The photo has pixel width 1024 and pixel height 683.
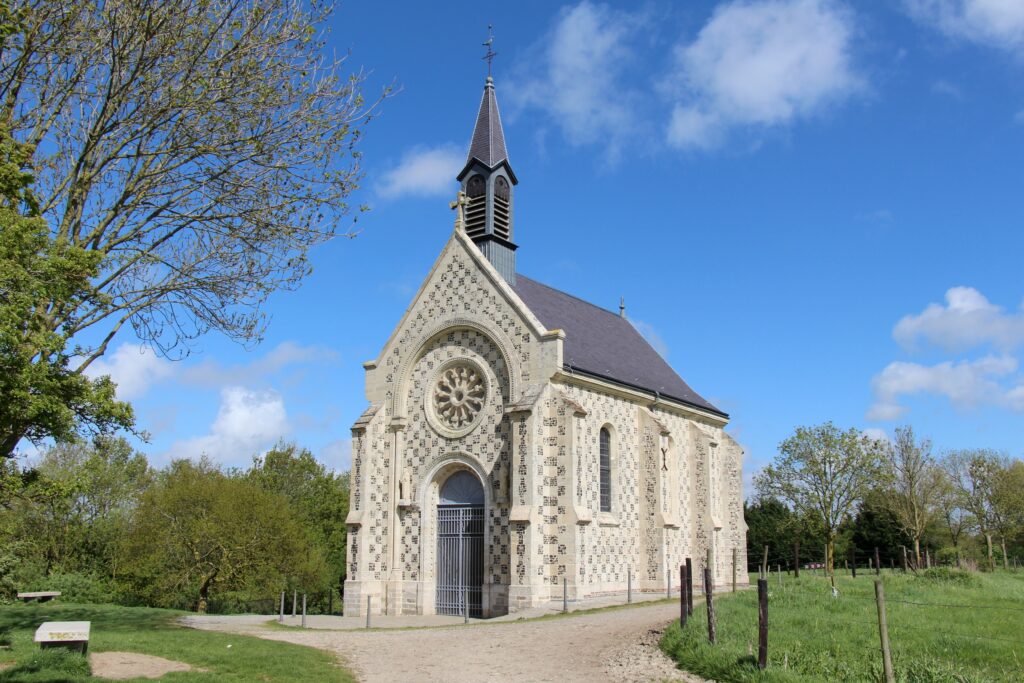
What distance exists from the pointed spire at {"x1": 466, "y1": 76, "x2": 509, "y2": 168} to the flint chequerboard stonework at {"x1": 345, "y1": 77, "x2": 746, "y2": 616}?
0.27 ft

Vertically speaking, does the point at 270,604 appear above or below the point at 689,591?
below

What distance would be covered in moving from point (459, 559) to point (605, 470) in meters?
6.09

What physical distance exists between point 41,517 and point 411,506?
23451mm

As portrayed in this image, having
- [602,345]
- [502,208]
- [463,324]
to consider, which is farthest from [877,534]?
[463,324]

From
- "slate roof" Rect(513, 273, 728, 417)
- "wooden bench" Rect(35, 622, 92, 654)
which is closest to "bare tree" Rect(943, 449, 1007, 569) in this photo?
"slate roof" Rect(513, 273, 728, 417)

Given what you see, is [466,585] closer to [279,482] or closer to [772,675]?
[772,675]

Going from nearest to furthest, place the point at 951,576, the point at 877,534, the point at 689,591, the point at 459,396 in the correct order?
the point at 689,591 → the point at 951,576 → the point at 459,396 → the point at 877,534

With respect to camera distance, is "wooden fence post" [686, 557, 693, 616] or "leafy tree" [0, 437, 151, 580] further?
"leafy tree" [0, 437, 151, 580]

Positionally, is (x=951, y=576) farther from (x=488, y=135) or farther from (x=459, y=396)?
(x=488, y=135)

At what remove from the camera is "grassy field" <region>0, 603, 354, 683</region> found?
44.0 feet

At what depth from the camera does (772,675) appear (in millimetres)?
11930

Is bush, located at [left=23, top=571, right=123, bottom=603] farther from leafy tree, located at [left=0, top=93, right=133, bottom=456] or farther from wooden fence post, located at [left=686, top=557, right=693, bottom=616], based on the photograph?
wooden fence post, located at [left=686, top=557, right=693, bottom=616]

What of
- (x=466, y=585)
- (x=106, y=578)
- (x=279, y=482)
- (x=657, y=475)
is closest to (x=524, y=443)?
(x=466, y=585)

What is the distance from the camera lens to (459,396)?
2933 cm
